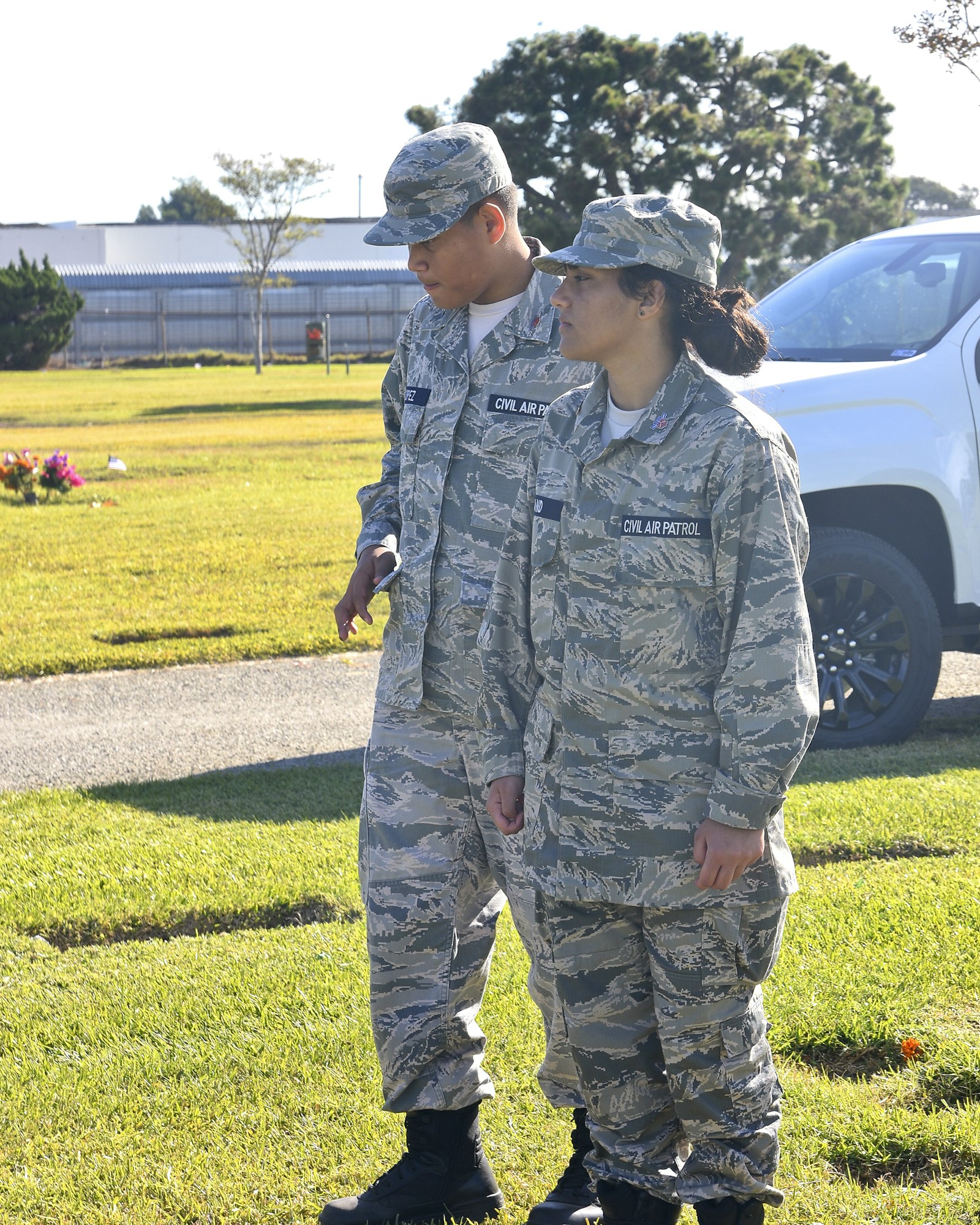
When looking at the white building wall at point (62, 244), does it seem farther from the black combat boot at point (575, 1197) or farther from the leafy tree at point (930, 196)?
the black combat boot at point (575, 1197)

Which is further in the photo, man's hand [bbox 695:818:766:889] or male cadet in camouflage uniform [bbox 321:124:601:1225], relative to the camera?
male cadet in camouflage uniform [bbox 321:124:601:1225]

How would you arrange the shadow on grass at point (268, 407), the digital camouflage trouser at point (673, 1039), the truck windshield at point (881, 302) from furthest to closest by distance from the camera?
the shadow on grass at point (268, 407)
the truck windshield at point (881, 302)
the digital camouflage trouser at point (673, 1039)

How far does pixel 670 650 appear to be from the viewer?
96.6 inches

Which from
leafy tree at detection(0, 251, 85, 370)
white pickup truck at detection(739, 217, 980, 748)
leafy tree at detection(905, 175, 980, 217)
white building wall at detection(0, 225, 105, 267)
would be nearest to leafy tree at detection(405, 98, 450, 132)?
leafy tree at detection(0, 251, 85, 370)

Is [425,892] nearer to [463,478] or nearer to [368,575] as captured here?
[368,575]

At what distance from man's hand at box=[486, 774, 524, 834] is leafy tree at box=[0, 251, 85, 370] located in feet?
166

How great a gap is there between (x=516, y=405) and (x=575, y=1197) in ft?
5.50

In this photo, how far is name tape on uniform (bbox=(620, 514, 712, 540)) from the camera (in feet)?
7.98

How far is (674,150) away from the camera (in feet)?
110

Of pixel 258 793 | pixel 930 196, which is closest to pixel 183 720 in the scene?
pixel 258 793

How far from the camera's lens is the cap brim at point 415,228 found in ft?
9.90

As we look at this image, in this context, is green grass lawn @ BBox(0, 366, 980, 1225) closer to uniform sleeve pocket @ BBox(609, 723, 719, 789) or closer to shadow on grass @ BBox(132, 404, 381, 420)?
uniform sleeve pocket @ BBox(609, 723, 719, 789)

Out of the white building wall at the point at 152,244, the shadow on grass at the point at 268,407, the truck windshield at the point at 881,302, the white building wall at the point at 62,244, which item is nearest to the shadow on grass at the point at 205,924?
the truck windshield at the point at 881,302

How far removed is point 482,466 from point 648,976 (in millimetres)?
1164
